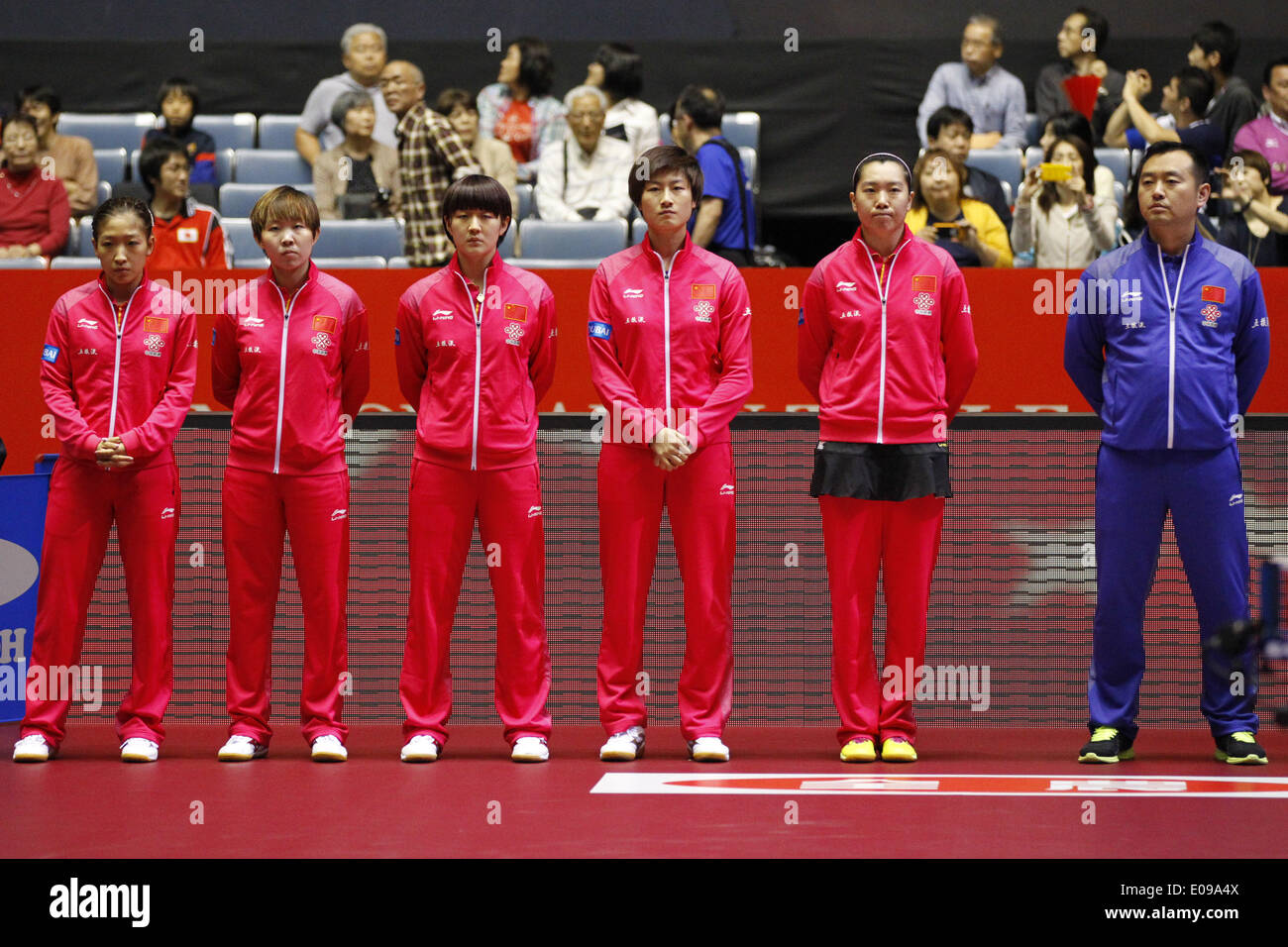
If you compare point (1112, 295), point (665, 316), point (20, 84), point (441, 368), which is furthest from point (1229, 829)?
point (20, 84)

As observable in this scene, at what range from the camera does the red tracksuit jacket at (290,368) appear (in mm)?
5703

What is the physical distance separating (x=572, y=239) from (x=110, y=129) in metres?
4.10

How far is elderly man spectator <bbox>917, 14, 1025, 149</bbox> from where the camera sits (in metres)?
10.5

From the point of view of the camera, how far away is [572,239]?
8.90 m

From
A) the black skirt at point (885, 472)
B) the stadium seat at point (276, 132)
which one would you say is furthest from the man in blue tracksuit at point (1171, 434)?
the stadium seat at point (276, 132)

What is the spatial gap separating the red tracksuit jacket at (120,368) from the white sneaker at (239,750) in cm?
104

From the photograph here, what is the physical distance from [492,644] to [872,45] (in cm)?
601

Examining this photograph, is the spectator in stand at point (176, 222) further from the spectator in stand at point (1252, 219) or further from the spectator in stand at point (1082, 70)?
the spectator in stand at point (1082, 70)

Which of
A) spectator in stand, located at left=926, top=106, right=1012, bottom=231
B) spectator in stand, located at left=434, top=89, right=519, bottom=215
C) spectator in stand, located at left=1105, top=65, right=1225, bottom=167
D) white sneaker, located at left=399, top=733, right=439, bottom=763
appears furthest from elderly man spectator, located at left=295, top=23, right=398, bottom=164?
white sneaker, located at left=399, top=733, right=439, bottom=763

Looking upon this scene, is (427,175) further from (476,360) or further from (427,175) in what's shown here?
(476,360)

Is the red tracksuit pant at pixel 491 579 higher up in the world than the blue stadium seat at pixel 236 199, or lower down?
lower down

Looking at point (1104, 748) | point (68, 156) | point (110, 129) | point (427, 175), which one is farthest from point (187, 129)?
point (1104, 748)
